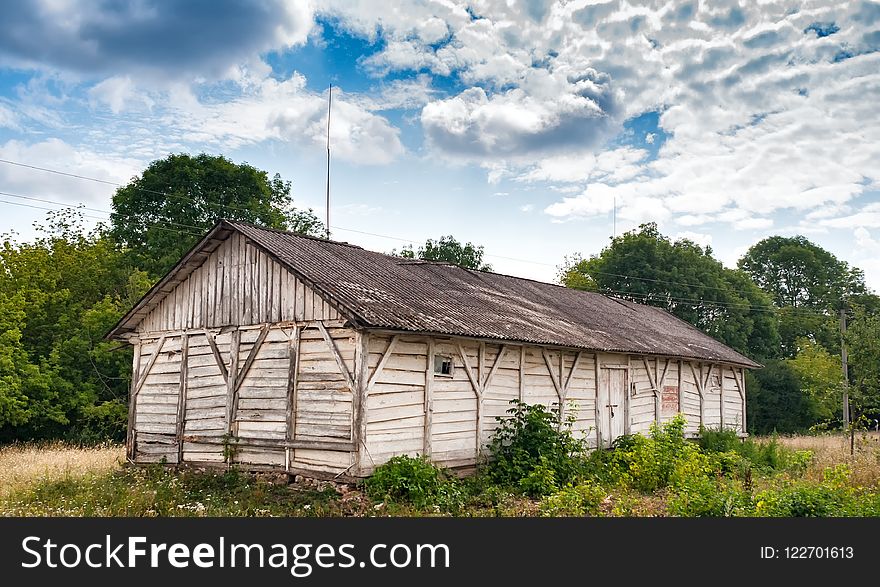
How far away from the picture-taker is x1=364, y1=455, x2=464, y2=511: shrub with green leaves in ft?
44.7

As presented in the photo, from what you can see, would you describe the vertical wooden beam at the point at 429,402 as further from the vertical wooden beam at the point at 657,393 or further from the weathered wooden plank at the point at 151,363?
the vertical wooden beam at the point at 657,393

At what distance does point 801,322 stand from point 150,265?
45.5m

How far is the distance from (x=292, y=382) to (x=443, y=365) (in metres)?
3.24

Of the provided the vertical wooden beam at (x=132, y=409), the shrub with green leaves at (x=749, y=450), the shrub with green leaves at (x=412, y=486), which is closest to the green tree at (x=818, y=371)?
the shrub with green leaves at (x=749, y=450)

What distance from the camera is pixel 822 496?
33.0 feet

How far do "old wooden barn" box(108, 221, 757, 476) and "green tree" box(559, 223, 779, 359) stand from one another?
1060 inches

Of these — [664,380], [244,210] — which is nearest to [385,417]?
Answer: [664,380]

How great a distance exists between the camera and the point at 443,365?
16.5 meters

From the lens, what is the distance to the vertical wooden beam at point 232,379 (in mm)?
17156

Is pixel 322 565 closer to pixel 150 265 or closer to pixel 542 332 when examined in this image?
pixel 542 332

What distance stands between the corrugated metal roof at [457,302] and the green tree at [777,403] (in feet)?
46.3

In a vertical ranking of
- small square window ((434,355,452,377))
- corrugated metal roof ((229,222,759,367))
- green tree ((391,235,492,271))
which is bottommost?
small square window ((434,355,452,377))

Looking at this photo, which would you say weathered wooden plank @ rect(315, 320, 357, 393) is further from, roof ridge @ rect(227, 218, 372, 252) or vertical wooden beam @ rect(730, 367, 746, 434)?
vertical wooden beam @ rect(730, 367, 746, 434)

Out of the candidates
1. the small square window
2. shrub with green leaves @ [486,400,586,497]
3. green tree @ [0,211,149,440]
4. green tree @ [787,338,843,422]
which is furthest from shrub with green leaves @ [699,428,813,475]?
green tree @ [0,211,149,440]
